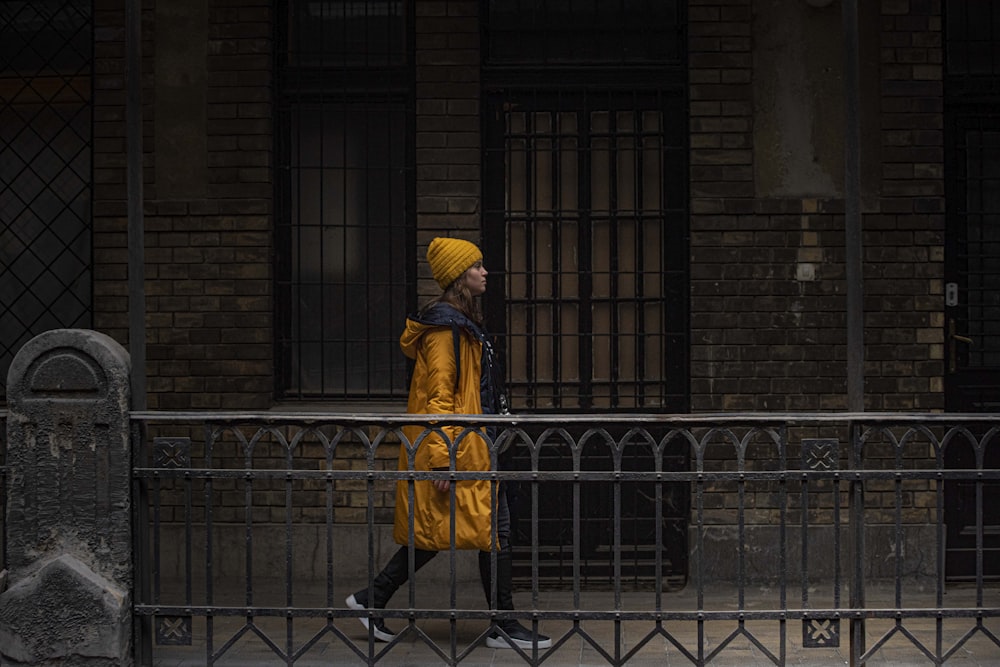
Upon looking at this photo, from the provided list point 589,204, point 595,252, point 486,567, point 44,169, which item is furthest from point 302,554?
point 44,169

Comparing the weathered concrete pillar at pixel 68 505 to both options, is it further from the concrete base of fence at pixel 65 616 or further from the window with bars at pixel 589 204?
the window with bars at pixel 589 204

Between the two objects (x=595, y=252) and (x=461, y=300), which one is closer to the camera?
(x=461, y=300)

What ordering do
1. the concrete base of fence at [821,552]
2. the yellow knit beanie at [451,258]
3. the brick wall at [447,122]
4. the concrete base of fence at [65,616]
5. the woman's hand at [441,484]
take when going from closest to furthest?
the concrete base of fence at [65,616] → the woman's hand at [441,484] → the yellow knit beanie at [451,258] → the concrete base of fence at [821,552] → the brick wall at [447,122]

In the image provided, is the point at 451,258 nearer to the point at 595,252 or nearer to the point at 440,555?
the point at 595,252

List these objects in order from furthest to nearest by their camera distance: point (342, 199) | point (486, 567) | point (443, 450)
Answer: point (342, 199), point (486, 567), point (443, 450)

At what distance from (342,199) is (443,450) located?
2.54m

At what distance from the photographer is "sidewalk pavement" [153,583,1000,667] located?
6.03 meters

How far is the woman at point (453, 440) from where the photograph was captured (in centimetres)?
642

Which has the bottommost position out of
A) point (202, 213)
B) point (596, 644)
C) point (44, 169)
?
point (596, 644)

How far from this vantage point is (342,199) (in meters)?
8.38

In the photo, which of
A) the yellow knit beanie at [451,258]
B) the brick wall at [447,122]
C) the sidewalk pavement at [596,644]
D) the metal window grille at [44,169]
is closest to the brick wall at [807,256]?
the sidewalk pavement at [596,644]

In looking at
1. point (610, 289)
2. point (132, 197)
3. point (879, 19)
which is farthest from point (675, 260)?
point (132, 197)

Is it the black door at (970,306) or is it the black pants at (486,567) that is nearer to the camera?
the black pants at (486,567)

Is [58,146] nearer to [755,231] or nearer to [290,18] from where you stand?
[290,18]
